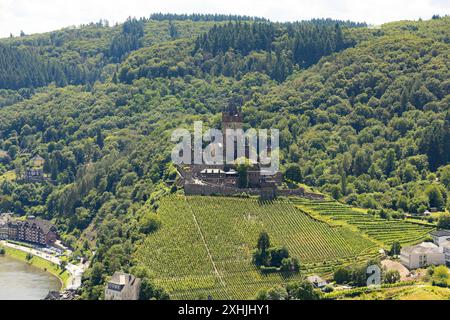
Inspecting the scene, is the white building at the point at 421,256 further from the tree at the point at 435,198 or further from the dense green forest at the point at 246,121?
the tree at the point at 435,198

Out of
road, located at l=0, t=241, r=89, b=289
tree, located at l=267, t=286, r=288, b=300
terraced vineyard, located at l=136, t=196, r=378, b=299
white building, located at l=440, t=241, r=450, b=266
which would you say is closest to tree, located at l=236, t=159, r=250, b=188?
terraced vineyard, located at l=136, t=196, r=378, b=299

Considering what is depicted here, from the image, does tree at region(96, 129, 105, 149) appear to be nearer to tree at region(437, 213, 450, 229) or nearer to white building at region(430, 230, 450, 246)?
tree at region(437, 213, 450, 229)

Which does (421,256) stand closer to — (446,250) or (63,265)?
(446,250)

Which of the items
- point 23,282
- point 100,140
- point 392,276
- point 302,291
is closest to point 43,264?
point 23,282

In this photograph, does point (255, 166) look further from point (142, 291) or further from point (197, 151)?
point (142, 291)

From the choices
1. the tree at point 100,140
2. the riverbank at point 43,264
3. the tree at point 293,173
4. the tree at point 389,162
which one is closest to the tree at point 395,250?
the tree at point 293,173

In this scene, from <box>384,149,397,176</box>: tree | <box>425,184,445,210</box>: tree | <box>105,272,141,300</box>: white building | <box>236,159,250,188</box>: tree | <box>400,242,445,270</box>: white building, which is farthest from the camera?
<box>384,149,397,176</box>: tree

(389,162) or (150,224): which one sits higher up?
(389,162)
